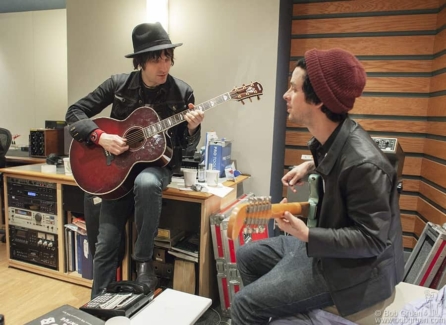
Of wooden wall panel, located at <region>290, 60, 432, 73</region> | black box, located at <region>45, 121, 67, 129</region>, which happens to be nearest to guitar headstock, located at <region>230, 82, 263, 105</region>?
wooden wall panel, located at <region>290, 60, 432, 73</region>

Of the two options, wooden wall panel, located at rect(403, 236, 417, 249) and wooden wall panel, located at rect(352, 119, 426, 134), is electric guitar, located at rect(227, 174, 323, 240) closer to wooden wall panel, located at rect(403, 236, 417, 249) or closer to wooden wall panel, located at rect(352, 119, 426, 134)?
wooden wall panel, located at rect(352, 119, 426, 134)

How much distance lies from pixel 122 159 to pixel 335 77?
117cm

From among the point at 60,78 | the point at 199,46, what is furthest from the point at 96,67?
the point at 60,78

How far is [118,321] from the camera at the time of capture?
1271mm

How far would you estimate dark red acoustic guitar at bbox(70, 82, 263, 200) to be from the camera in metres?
1.77

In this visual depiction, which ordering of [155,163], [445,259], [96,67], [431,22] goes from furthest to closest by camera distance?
[96,67]
[431,22]
[155,163]
[445,259]

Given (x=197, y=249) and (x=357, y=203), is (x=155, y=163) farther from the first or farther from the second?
(x=357, y=203)

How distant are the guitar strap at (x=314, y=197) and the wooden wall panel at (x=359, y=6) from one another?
1.89m

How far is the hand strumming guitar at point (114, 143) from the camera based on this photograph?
1763 mm

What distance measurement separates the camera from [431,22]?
7.93 ft

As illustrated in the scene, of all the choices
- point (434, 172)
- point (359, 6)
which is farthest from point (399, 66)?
point (434, 172)

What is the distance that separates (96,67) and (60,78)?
1.19m

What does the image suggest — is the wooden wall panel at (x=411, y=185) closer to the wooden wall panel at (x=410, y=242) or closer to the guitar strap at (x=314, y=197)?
the wooden wall panel at (x=410, y=242)

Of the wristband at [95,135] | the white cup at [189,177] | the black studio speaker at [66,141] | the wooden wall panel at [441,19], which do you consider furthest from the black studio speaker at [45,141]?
the wooden wall panel at [441,19]
